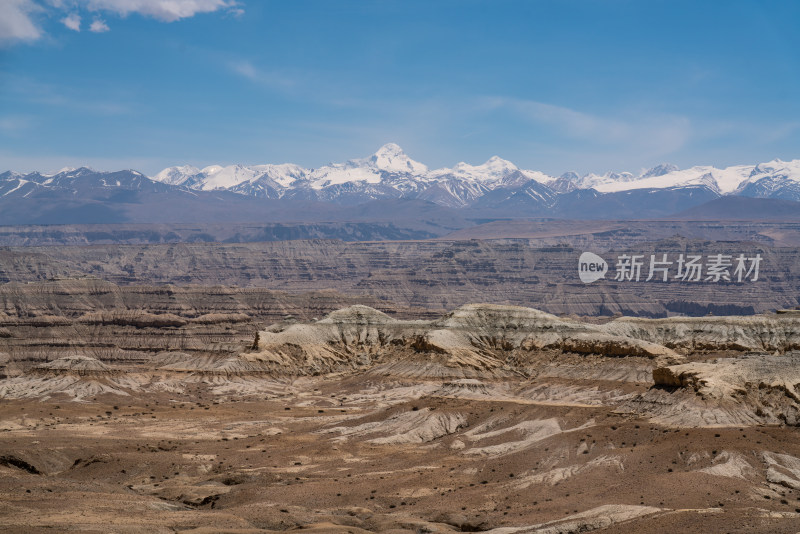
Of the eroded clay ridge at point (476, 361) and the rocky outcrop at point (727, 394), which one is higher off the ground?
the rocky outcrop at point (727, 394)

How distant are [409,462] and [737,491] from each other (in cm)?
3532

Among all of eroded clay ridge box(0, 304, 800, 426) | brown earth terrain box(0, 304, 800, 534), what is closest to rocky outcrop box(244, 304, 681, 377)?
eroded clay ridge box(0, 304, 800, 426)

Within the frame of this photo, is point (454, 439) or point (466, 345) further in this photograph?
point (466, 345)

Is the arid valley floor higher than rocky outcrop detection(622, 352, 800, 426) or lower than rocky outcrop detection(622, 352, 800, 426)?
lower

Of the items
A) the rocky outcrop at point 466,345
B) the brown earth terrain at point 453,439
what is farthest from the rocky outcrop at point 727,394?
the rocky outcrop at point 466,345

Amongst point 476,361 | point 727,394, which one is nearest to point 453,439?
point 727,394

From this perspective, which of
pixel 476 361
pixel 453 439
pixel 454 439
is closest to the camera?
pixel 454 439

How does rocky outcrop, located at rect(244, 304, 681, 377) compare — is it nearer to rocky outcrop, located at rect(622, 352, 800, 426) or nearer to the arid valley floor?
the arid valley floor

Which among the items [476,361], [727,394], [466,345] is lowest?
[476,361]

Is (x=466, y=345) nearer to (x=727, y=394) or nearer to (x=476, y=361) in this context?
(x=476, y=361)

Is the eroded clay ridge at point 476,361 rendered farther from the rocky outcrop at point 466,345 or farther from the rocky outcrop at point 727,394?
the rocky outcrop at point 727,394

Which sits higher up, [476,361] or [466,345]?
[466,345]

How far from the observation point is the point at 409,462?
10400 cm

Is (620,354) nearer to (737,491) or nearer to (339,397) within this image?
(339,397)
